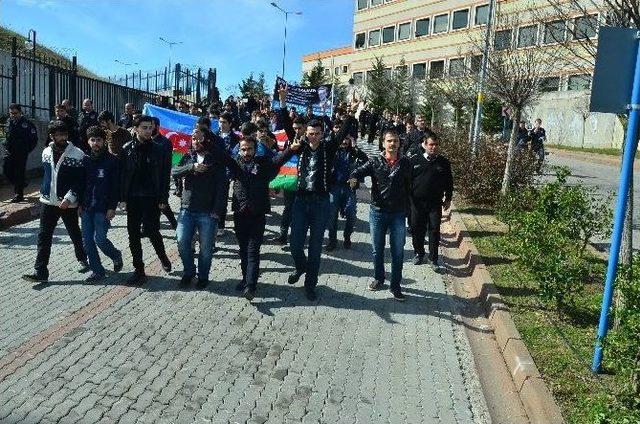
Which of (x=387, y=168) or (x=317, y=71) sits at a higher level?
(x=317, y=71)

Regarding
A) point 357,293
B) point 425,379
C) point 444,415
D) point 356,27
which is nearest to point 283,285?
point 357,293

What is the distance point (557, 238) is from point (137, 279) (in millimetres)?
4680

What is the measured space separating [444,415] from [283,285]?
9.95 ft

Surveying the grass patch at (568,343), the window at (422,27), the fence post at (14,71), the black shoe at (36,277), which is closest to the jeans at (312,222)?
the grass patch at (568,343)

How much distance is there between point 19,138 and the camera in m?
10.6

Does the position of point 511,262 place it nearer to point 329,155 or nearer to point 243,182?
point 329,155

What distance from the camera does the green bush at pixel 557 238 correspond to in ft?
18.4

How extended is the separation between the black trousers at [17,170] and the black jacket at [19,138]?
0.26 ft

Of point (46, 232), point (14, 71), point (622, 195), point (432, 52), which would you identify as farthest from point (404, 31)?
point (622, 195)

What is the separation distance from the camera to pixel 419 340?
5473 mm

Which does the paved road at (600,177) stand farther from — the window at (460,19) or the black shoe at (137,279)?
the window at (460,19)

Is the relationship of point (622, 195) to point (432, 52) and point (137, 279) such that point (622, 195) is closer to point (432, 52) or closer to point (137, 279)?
point (137, 279)

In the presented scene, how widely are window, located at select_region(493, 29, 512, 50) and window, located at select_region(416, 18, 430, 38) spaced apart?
44561mm

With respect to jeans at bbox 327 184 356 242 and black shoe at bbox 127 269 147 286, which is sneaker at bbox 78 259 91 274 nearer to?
black shoe at bbox 127 269 147 286
